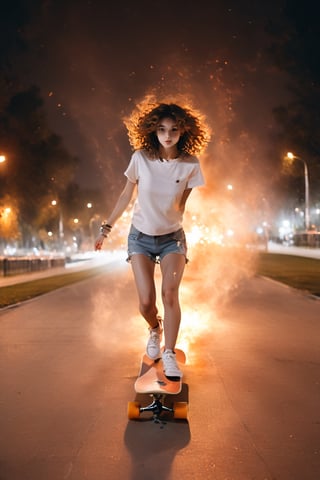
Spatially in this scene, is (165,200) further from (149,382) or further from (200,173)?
(149,382)

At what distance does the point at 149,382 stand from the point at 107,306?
10.1 meters

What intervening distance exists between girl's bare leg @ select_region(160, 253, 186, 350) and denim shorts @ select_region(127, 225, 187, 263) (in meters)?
0.08

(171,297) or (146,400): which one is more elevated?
(171,297)

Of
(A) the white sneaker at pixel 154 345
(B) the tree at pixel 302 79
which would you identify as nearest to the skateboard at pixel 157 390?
(A) the white sneaker at pixel 154 345

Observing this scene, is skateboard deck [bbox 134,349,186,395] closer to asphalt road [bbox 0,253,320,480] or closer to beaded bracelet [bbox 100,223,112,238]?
asphalt road [bbox 0,253,320,480]

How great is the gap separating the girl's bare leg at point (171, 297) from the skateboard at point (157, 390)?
262 mm

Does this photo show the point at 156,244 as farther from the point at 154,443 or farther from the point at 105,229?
the point at 154,443

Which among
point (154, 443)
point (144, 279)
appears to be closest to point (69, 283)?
point (144, 279)

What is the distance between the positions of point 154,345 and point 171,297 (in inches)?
21.8

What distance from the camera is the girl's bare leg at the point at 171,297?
16.6ft

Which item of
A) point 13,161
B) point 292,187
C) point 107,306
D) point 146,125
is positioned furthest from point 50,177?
point 146,125

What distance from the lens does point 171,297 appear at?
16.8 ft

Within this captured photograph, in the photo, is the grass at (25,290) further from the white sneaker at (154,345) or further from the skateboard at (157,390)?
the skateboard at (157,390)

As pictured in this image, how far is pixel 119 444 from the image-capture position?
→ 4.38 m
